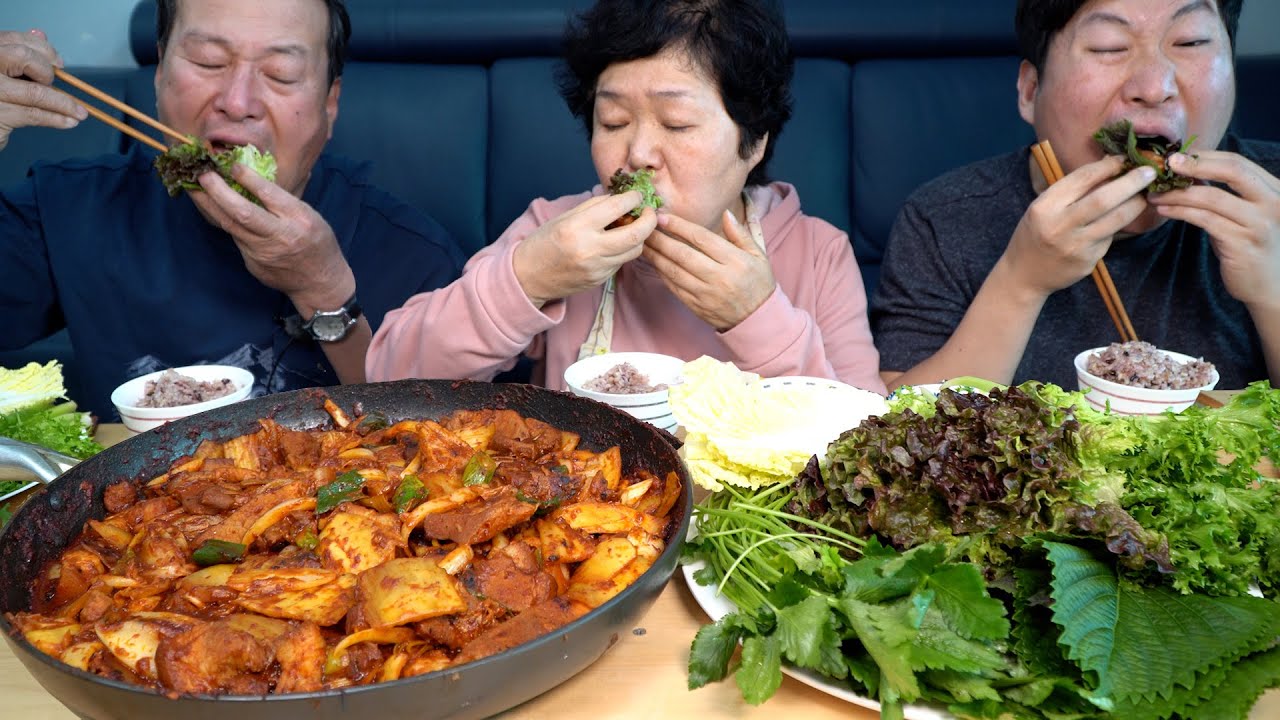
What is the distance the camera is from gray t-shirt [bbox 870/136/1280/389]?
2.62 meters

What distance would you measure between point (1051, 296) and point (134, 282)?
283 cm

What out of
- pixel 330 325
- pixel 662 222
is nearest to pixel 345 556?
pixel 662 222

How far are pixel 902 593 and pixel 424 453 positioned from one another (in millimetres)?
756

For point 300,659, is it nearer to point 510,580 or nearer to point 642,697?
point 510,580

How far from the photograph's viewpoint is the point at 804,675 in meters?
1.04

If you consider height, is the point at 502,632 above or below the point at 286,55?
below

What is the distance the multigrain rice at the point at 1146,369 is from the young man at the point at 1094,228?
0.33m

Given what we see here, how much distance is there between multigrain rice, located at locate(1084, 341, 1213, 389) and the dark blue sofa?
213cm

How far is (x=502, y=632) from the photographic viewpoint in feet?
3.23

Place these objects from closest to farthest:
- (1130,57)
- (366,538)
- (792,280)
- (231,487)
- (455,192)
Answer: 1. (366,538)
2. (231,487)
3. (1130,57)
4. (792,280)
5. (455,192)

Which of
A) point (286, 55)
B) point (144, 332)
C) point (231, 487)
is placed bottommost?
point (144, 332)

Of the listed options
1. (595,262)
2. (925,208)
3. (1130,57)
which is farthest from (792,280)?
(1130,57)

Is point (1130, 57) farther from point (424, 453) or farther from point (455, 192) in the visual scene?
point (455, 192)

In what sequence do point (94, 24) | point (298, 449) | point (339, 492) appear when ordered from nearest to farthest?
point (339, 492) → point (298, 449) → point (94, 24)
